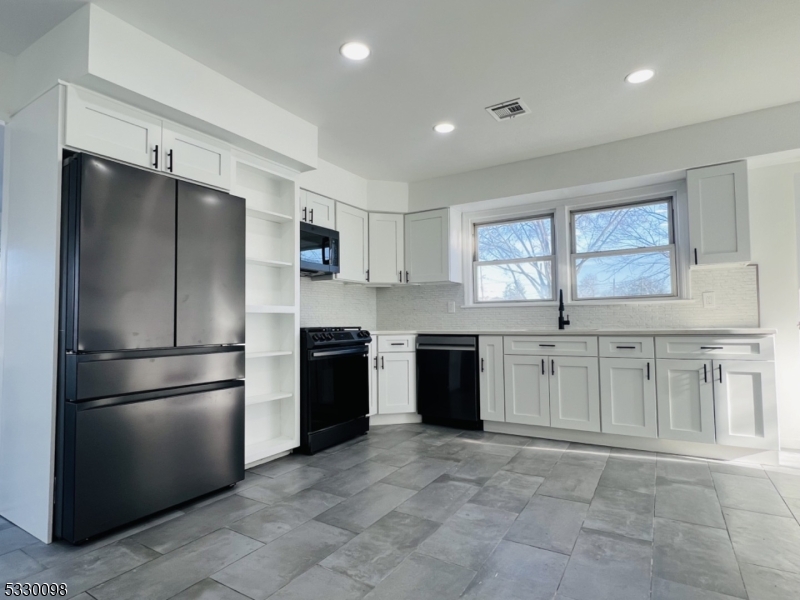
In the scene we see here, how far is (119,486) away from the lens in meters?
2.12

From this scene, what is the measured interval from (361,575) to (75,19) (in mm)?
2866

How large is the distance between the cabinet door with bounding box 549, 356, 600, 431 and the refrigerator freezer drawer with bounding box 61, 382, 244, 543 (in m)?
2.50

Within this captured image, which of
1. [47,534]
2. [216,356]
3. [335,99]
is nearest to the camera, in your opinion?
[47,534]

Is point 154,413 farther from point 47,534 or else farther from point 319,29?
point 319,29

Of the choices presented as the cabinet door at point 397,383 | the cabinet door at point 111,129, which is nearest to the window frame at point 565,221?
the cabinet door at point 397,383

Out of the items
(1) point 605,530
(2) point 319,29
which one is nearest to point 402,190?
(2) point 319,29

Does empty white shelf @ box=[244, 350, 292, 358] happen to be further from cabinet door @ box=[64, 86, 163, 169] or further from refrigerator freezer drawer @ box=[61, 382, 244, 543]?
cabinet door @ box=[64, 86, 163, 169]

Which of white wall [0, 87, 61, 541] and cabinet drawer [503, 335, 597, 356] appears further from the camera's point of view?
cabinet drawer [503, 335, 597, 356]

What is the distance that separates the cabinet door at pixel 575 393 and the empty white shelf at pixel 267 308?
2225mm

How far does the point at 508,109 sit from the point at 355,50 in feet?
4.09

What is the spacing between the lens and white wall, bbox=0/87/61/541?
2.09m

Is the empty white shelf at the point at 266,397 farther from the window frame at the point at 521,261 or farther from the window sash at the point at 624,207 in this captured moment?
the window sash at the point at 624,207

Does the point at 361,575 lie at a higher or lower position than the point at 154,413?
lower

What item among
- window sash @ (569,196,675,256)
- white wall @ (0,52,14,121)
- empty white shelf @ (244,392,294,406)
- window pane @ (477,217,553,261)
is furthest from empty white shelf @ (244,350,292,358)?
window sash @ (569,196,675,256)
